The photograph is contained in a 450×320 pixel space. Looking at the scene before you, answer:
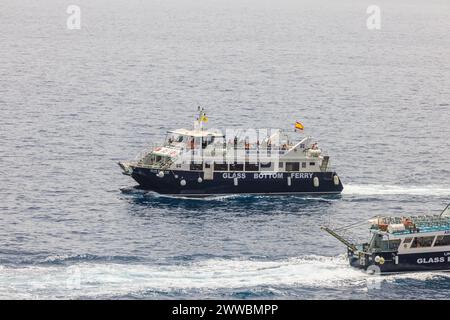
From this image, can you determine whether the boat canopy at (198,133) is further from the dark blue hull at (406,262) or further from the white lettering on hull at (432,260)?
the white lettering on hull at (432,260)

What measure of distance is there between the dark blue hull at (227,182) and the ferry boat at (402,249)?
34.9m

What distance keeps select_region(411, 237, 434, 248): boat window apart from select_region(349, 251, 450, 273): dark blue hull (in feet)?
2.97

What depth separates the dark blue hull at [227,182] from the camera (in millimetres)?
163375

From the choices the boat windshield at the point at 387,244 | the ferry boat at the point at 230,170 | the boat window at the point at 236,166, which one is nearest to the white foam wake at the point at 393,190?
the ferry boat at the point at 230,170

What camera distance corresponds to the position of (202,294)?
396 ft

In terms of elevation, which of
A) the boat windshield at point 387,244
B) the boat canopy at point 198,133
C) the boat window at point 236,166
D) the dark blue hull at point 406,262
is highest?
the boat canopy at point 198,133

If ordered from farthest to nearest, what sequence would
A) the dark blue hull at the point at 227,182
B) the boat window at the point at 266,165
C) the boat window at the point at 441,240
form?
the boat window at the point at 266,165 < the dark blue hull at the point at 227,182 < the boat window at the point at 441,240

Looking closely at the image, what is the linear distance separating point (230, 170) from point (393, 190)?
23.8 meters

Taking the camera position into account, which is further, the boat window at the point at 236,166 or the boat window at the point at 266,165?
the boat window at the point at 266,165

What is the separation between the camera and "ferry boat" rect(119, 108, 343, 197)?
163750mm

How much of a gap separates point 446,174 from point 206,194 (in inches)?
1537

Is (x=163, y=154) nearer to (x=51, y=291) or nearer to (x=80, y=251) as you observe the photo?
(x=80, y=251)

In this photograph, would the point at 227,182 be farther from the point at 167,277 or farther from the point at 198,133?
the point at 167,277

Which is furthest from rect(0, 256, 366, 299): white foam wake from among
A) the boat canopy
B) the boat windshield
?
the boat canopy
